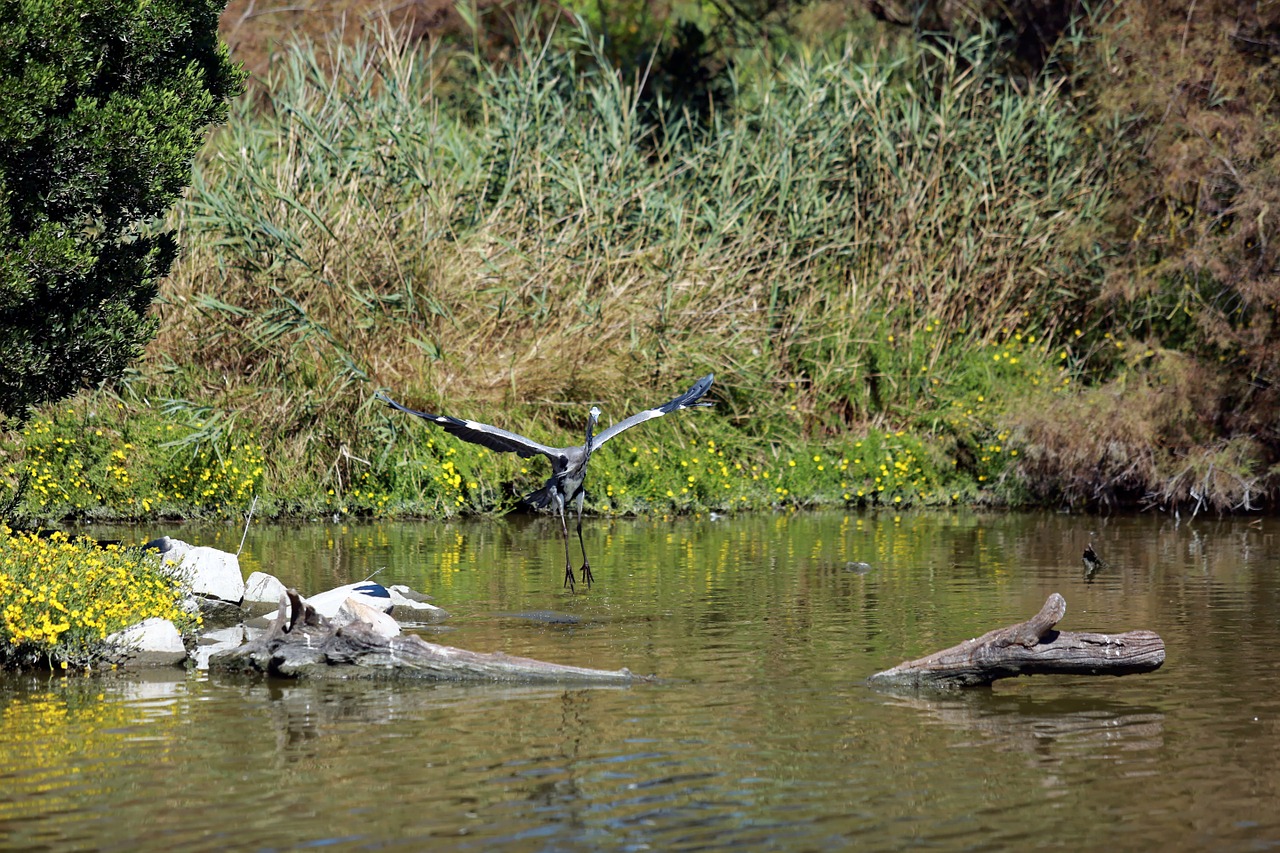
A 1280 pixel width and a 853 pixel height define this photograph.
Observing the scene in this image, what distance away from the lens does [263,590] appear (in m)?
11.2

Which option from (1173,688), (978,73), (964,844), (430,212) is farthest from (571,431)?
(964,844)

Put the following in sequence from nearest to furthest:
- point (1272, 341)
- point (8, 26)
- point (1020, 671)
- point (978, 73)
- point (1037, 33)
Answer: point (1020, 671) < point (8, 26) < point (1272, 341) < point (978, 73) < point (1037, 33)

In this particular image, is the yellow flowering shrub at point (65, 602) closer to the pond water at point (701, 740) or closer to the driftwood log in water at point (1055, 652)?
the pond water at point (701, 740)

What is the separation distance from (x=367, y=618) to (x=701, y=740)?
8.10 ft

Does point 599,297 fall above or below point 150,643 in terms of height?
above

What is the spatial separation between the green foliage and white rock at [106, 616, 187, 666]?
2200 millimetres

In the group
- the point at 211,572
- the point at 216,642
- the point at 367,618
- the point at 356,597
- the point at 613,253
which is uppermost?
the point at 613,253

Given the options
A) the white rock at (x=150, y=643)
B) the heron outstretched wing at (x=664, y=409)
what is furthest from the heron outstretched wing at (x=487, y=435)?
the white rock at (x=150, y=643)

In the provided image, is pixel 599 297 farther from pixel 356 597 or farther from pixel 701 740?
pixel 701 740

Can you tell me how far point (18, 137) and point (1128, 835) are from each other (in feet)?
23.8

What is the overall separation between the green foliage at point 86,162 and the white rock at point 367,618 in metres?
2.87

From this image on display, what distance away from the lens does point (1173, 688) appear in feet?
28.1

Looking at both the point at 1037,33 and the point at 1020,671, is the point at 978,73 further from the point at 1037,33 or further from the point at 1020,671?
the point at 1020,671

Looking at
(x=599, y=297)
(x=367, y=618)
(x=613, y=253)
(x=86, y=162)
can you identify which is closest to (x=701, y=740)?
(x=367, y=618)
